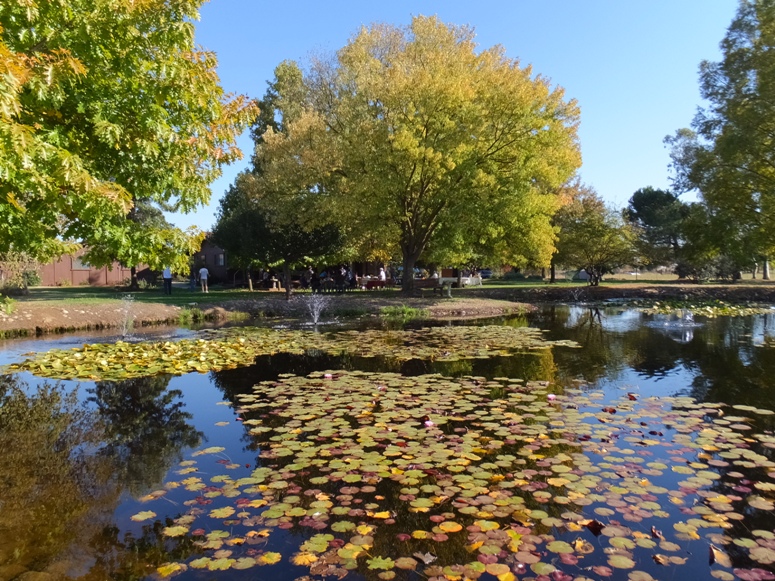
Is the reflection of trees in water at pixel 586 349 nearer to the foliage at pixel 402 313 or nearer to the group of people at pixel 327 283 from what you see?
the foliage at pixel 402 313

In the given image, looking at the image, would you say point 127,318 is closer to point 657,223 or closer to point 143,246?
point 143,246

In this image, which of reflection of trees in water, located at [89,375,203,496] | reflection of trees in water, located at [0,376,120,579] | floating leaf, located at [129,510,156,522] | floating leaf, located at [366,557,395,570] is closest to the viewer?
floating leaf, located at [366,557,395,570]

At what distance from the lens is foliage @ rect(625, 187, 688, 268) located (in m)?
44.0

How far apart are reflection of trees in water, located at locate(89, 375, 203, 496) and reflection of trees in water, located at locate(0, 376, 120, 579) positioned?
18 cm

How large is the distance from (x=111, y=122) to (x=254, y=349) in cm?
593

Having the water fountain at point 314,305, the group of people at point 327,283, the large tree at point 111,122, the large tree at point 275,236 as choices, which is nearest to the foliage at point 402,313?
the water fountain at point 314,305

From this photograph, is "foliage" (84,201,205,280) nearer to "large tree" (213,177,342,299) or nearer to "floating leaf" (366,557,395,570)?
"floating leaf" (366,557,395,570)

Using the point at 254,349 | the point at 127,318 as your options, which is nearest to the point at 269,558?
the point at 254,349

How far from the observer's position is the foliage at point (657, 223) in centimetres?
4405

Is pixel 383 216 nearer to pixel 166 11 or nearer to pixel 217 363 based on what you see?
pixel 217 363

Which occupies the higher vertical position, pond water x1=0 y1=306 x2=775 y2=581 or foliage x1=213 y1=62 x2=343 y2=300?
foliage x1=213 y1=62 x2=343 y2=300

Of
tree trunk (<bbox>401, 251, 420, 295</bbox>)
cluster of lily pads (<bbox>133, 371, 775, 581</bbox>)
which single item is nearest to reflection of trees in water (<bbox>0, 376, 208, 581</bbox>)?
cluster of lily pads (<bbox>133, 371, 775, 581</bbox>)

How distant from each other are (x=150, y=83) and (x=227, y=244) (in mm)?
23148

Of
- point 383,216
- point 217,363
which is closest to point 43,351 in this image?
point 217,363
